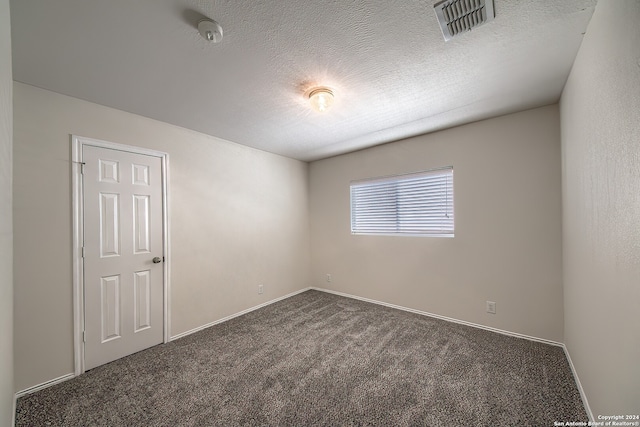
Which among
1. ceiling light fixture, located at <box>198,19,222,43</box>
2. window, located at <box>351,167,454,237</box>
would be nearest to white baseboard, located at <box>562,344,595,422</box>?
window, located at <box>351,167,454,237</box>

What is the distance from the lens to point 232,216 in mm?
3406

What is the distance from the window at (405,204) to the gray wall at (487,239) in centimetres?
11

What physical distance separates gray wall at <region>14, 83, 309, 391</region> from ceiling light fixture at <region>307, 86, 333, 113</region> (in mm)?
1730

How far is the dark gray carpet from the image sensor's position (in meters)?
1.62

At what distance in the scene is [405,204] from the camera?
3.50m

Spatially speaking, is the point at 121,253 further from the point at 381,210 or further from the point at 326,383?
the point at 381,210

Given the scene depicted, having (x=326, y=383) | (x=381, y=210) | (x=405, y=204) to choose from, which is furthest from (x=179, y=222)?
(x=405, y=204)

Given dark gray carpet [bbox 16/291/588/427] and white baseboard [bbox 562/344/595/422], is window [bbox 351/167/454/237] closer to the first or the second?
dark gray carpet [bbox 16/291/588/427]

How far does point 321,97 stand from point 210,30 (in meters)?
0.95

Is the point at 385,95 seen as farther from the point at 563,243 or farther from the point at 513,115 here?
the point at 563,243

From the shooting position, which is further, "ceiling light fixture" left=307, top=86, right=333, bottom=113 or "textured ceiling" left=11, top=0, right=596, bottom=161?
"ceiling light fixture" left=307, top=86, right=333, bottom=113

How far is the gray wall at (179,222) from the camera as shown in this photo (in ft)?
6.35

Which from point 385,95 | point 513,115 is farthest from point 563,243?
point 385,95

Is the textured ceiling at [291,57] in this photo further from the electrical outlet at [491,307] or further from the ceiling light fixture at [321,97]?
the electrical outlet at [491,307]
